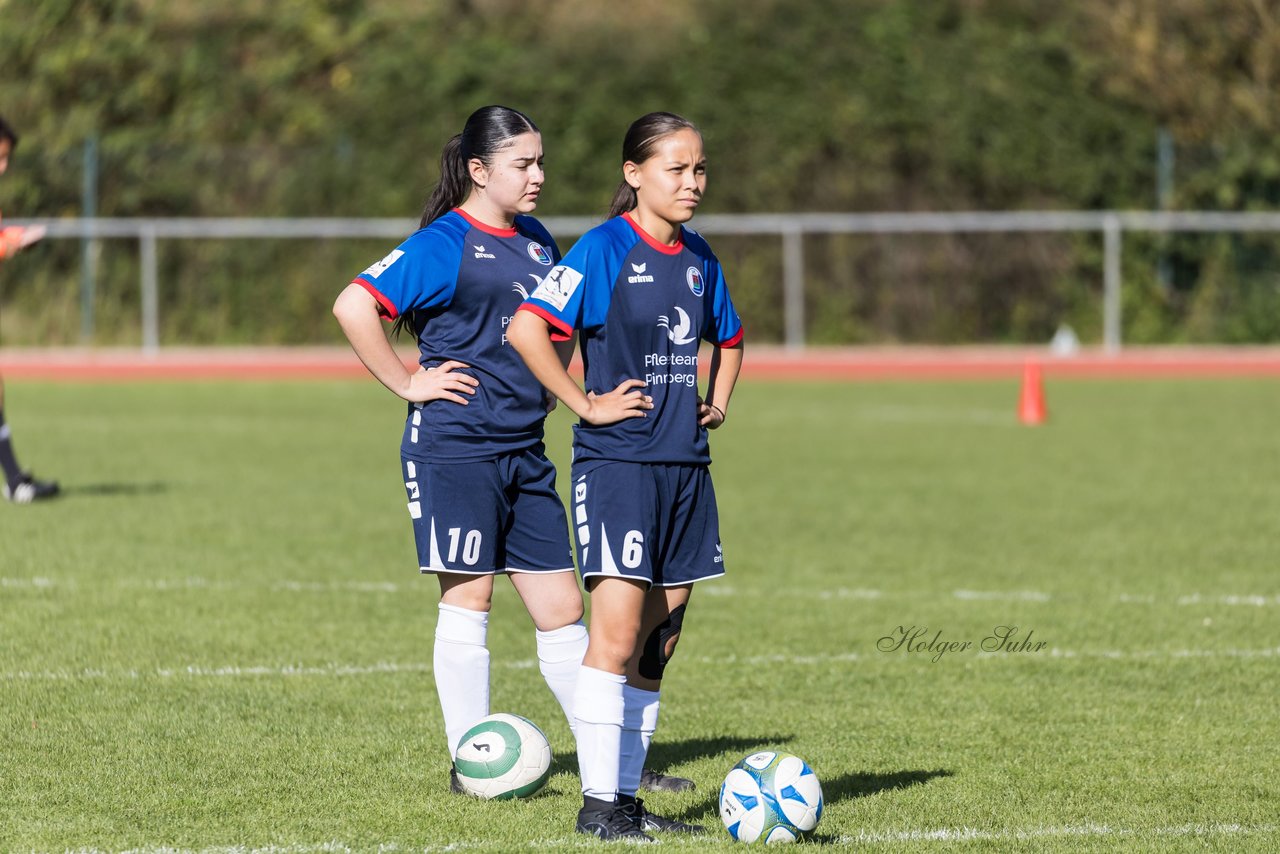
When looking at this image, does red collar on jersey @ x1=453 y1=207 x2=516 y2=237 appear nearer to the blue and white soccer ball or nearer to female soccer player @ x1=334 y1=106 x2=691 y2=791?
female soccer player @ x1=334 y1=106 x2=691 y2=791

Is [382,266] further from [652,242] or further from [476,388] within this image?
[652,242]

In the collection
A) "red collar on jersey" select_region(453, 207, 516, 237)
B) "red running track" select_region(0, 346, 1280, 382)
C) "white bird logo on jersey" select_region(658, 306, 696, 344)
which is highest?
"red collar on jersey" select_region(453, 207, 516, 237)

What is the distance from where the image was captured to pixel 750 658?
7586 mm

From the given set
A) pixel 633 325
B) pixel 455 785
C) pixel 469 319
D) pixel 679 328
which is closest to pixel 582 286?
pixel 633 325

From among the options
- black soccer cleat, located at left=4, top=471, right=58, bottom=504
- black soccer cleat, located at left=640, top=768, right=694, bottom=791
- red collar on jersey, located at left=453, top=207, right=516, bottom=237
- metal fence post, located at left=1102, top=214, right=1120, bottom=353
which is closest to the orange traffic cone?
metal fence post, located at left=1102, top=214, right=1120, bottom=353

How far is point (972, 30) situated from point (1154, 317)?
586 centimetres

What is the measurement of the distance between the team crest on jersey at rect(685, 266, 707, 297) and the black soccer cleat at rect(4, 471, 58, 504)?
7930mm

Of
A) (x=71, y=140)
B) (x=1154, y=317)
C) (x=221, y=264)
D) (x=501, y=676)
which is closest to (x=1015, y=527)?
(x=501, y=676)

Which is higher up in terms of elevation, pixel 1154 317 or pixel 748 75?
pixel 748 75

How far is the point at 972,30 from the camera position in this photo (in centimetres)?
2895

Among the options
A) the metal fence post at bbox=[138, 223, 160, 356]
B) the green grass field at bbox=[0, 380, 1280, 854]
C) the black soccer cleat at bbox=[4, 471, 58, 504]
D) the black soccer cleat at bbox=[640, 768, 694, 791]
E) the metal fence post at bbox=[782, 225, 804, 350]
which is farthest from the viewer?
the metal fence post at bbox=[782, 225, 804, 350]

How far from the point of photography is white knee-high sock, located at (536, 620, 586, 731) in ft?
18.0

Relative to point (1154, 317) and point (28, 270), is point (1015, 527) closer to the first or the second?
point (1154, 317)

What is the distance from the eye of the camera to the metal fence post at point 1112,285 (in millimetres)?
25328
